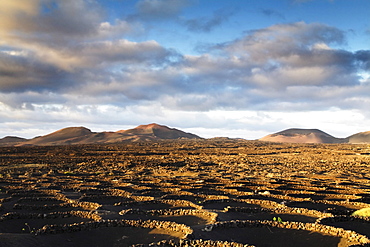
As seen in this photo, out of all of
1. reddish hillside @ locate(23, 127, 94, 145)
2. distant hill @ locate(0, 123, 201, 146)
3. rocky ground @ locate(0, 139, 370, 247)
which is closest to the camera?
rocky ground @ locate(0, 139, 370, 247)

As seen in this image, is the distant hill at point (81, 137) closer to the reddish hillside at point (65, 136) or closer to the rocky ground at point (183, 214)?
the reddish hillside at point (65, 136)

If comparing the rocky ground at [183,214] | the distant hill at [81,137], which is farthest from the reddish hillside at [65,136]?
the rocky ground at [183,214]

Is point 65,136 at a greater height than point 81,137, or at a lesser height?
greater

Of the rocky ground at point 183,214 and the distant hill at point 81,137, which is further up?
the distant hill at point 81,137

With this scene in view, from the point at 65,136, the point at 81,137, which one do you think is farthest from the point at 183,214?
the point at 65,136

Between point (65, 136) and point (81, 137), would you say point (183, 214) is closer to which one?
point (81, 137)

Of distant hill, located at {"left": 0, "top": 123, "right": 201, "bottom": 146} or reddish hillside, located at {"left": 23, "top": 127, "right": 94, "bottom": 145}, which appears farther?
reddish hillside, located at {"left": 23, "top": 127, "right": 94, "bottom": 145}

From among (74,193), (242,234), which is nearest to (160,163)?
(74,193)

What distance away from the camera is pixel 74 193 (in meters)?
22.5

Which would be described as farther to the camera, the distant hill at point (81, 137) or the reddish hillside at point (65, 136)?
the reddish hillside at point (65, 136)

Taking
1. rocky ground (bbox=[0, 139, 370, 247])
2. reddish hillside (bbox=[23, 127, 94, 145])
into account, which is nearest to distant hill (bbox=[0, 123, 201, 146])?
reddish hillside (bbox=[23, 127, 94, 145])

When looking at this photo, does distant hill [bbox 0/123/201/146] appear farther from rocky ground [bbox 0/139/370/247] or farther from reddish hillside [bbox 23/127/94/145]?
rocky ground [bbox 0/139/370/247]

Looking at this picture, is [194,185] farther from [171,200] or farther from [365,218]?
[365,218]

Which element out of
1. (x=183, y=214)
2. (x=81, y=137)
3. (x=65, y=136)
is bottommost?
(x=183, y=214)
